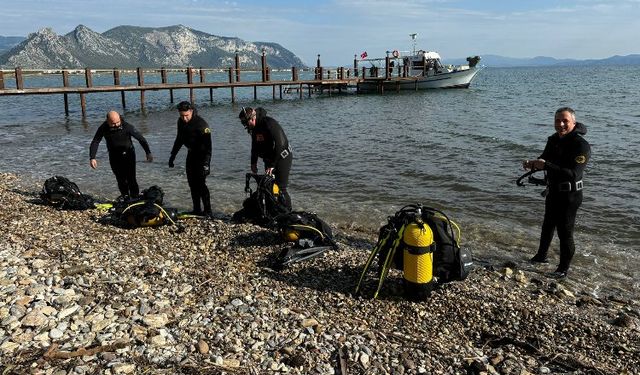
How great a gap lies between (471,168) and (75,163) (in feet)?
38.4

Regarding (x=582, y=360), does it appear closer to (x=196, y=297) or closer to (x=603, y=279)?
(x=603, y=279)

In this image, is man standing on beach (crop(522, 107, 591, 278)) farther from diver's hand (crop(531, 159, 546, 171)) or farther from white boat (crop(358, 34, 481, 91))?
white boat (crop(358, 34, 481, 91))

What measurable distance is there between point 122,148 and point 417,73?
144ft

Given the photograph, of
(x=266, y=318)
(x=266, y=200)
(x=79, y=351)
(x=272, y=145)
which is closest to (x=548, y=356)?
(x=266, y=318)

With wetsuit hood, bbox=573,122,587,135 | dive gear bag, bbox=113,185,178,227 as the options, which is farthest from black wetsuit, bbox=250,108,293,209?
wetsuit hood, bbox=573,122,587,135

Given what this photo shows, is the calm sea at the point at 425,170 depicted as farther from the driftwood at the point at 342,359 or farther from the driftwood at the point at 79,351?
the driftwood at the point at 79,351

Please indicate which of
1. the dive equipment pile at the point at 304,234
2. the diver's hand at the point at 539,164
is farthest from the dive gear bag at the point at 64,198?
the diver's hand at the point at 539,164

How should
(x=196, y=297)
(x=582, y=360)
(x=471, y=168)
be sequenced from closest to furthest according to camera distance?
1. (x=582, y=360)
2. (x=196, y=297)
3. (x=471, y=168)

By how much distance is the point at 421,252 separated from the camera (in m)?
4.97

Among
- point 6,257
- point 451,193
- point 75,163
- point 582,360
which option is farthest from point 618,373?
point 75,163

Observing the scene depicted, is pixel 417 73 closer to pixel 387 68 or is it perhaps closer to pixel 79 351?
pixel 387 68

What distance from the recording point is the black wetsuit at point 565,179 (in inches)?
235

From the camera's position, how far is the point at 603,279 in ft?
22.0

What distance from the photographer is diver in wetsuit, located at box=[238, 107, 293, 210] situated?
290 inches
